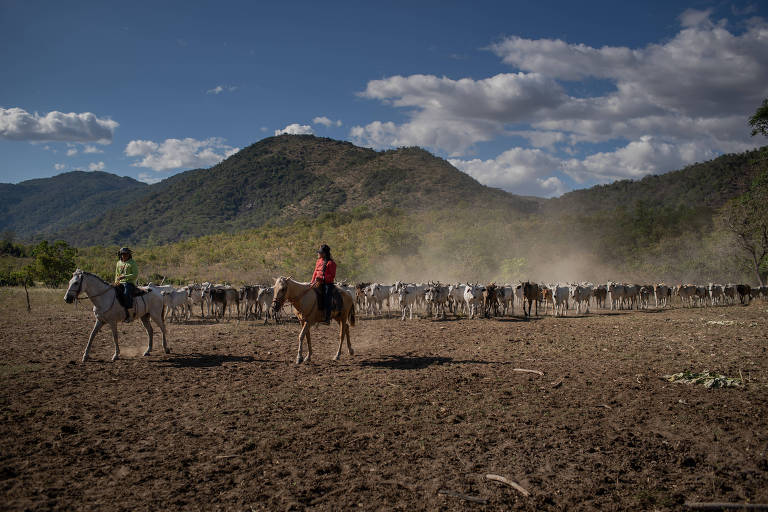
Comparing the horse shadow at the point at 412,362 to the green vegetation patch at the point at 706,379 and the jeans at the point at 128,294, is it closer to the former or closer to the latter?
the green vegetation patch at the point at 706,379

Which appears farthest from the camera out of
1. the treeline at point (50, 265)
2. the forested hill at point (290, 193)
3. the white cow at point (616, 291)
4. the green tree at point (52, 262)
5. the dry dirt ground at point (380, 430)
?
the forested hill at point (290, 193)

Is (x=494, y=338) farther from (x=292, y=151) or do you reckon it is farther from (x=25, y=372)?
(x=292, y=151)

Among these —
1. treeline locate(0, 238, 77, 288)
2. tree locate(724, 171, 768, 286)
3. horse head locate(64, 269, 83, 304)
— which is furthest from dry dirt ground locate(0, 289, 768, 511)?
tree locate(724, 171, 768, 286)

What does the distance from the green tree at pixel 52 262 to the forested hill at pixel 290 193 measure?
59371mm

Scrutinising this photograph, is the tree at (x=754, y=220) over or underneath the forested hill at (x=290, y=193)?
underneath

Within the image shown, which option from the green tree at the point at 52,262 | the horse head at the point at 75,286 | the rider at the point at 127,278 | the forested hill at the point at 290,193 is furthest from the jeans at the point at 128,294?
the forested hill at the point at 290,193

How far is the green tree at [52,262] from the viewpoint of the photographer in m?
33.2

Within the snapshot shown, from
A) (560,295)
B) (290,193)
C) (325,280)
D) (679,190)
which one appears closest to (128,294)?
(325,280)

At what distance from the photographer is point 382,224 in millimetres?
76375

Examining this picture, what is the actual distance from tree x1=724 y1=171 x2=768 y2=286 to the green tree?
189ft

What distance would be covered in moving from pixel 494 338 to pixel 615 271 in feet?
162

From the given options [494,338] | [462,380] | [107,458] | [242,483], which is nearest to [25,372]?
[107,458]

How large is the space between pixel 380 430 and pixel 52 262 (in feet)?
121

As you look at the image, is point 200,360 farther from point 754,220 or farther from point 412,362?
point 754,220
